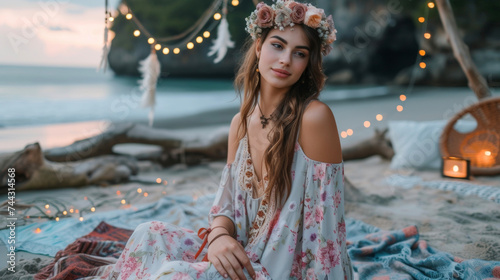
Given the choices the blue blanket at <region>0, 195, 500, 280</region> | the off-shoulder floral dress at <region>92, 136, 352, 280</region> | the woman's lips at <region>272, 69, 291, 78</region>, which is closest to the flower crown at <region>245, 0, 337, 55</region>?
the woman's lips at <region>272, 69, 291, 78</region>

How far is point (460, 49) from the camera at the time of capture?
132 inches

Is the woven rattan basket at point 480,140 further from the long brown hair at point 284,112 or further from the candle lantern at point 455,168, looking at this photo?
the long brown hair at point 284,112

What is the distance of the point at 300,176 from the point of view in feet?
4.41

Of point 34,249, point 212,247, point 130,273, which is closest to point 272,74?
point 212,247

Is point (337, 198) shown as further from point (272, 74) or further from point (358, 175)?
point (358, 175)

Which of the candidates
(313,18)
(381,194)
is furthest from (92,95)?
(313,18)

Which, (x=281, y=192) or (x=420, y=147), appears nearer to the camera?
(x=281, y=192)

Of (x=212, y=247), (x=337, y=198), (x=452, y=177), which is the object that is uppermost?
(x=337, y=198)

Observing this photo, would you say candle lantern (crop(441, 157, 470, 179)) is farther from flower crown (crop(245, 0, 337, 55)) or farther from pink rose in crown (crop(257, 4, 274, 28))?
pink rose in crown (crop(257, 4, 274, 28))

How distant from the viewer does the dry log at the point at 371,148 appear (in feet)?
14.2

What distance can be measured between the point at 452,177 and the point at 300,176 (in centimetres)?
260

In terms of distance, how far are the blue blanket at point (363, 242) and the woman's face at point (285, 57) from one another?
986mm

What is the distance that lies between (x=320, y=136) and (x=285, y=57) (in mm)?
277

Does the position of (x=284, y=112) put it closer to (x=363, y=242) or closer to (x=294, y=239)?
(x=294, y=239)
